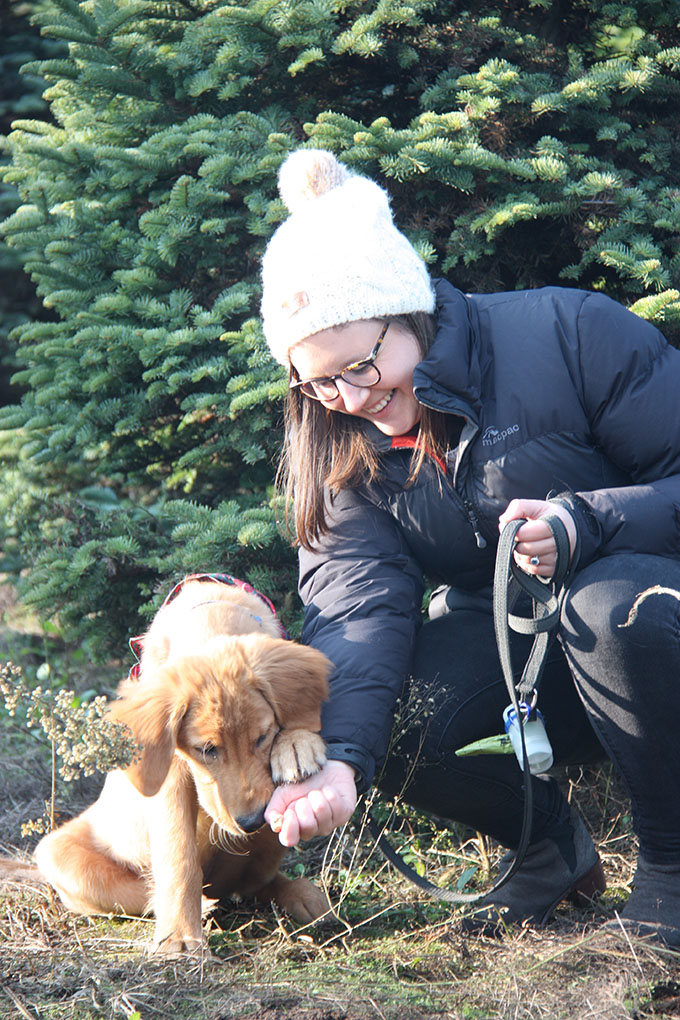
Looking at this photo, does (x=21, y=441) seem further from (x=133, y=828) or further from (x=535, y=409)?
(x=535, y=409)

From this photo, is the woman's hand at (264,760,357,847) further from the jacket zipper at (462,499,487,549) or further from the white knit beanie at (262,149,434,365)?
the white knit beanie at (262,149,434,365)

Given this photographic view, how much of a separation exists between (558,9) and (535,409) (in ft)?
7.45

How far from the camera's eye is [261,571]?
389 cm

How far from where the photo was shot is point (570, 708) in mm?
2900

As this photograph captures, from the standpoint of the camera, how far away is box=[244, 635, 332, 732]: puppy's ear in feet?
8.50

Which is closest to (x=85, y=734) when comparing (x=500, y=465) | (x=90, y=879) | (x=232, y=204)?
(x=90, y=879)

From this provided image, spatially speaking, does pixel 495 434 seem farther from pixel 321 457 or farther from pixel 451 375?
pixel 321 457

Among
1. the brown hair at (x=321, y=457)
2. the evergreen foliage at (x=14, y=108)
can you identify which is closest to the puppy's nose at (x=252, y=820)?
the brown hair at (x=321, y=457)

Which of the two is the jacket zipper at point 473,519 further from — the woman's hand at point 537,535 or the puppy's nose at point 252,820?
the puppy's nose at point 252,820

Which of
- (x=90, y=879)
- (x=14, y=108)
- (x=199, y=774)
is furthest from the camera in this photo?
(x=14, y=108)

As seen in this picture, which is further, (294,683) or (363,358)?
(363,358)

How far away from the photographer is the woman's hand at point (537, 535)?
2451mm

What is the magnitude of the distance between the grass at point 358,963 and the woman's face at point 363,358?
1.43 meters

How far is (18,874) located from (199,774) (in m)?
0.94
